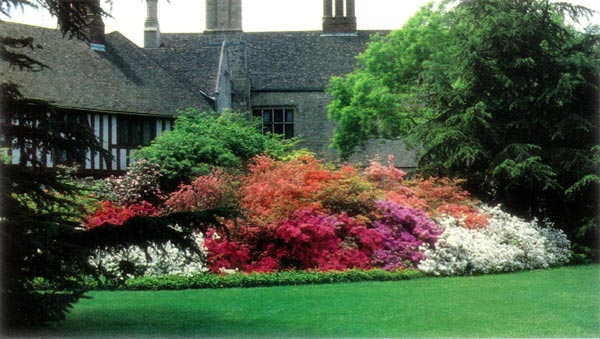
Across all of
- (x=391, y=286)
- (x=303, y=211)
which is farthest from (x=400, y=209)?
(x=391, y=286)

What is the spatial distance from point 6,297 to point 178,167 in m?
17.0

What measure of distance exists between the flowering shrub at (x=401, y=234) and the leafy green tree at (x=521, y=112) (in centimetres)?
331

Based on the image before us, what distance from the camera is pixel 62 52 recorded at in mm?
31141

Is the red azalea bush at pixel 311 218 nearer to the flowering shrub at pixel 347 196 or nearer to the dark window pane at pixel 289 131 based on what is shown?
the flowering shrub at pixel 347 196

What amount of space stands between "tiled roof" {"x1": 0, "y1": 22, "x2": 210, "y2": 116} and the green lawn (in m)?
14.8

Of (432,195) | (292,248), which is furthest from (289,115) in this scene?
(292,248)

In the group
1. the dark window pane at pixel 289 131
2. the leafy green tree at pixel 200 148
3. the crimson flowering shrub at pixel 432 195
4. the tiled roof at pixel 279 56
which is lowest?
the crimson flowering shrub at pixel 432 195

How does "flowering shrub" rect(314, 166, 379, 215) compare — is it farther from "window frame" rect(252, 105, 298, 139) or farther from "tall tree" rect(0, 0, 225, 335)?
"window frame" rect(252, 105, 298, 139)

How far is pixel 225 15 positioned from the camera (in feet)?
150

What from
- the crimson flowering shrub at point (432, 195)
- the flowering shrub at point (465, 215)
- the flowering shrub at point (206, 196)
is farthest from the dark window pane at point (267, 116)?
the flowering shrub at point (206, 196)

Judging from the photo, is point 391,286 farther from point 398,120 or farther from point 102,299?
point 398,120

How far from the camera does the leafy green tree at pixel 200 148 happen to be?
88.0 feet

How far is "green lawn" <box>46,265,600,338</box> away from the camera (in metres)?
10.4

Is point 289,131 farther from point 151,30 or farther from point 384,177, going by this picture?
point 384,177
